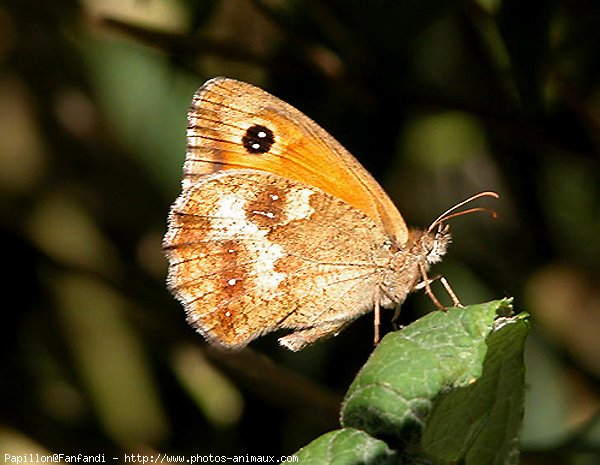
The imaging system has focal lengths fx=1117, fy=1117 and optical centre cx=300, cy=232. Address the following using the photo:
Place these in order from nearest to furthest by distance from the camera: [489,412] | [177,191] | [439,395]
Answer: [439,395] → [489,412] → [177,191]

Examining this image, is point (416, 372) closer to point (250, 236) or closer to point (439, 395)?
point (439, 395)

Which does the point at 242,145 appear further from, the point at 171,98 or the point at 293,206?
the point at 171,98

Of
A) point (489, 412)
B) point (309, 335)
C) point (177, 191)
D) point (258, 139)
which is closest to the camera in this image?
point (489, 412)

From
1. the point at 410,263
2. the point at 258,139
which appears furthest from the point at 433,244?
the point at 258,139

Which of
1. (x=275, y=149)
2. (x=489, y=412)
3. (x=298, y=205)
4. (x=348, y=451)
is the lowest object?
(x=489, y=412)

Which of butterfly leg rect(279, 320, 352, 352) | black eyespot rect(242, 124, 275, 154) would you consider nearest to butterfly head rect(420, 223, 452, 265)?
butterfly leg rect(279, 320, 352, 352)

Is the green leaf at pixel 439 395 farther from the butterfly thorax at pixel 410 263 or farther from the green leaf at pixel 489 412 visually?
the butterfly thorax at pixel 410 263
